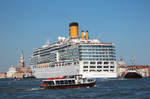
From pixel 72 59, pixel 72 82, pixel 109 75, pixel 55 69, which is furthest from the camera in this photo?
pixel 55 69

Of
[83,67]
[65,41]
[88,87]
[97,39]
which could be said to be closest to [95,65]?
[83,67]

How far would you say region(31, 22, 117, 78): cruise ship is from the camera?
128 m

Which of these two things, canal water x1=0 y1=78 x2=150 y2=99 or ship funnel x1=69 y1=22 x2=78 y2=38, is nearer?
canal water x1=0 y1=78 x2=150 y2=99

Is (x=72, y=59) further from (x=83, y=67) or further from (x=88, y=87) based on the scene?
(x=88, y=87)

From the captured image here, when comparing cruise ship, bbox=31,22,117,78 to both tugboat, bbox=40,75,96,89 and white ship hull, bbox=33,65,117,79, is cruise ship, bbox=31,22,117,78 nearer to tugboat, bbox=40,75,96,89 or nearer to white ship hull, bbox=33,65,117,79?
white ship hull, bbox=33,65,117,79

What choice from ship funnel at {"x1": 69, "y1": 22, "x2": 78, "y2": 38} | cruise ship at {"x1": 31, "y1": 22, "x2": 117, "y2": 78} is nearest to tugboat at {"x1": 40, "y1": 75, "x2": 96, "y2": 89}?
cruise ship at {"x1": 31, "y1": 22, "x2": 117, "y2": 78}

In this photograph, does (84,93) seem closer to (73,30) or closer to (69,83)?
(69,83)

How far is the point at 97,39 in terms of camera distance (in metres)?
143

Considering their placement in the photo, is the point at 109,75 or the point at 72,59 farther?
the point at 72,59

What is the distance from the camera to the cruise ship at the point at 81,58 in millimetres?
127531

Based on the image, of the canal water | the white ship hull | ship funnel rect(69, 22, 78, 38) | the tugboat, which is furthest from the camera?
ship funnel rect(69, 22, 78, 38)

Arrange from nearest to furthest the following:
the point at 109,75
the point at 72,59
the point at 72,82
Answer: the point at 72,82 < the point at 109,75 < the point at 72,59

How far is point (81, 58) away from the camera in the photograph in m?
130

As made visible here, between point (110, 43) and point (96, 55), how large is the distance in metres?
8.35
